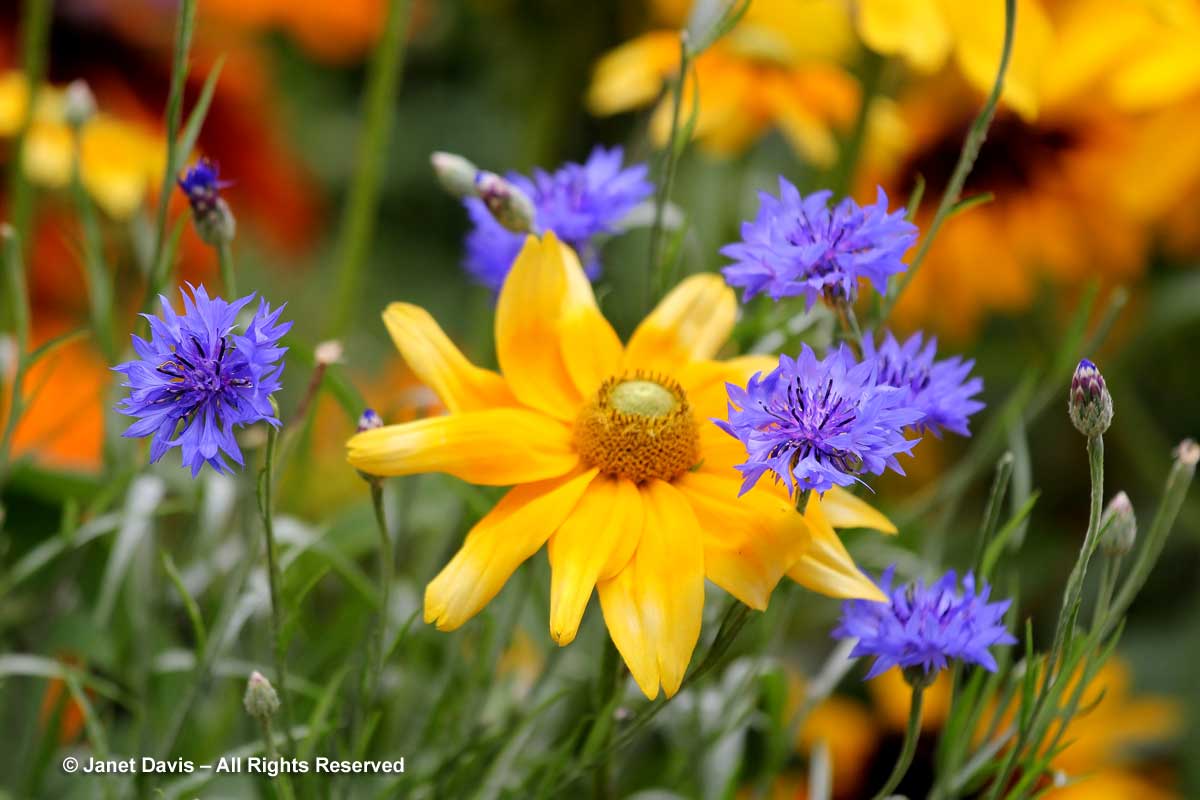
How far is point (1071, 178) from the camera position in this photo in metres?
0.60

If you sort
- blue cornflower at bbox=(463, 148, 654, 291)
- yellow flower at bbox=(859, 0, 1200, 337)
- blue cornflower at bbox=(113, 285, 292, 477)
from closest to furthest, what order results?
1. blue cornflower at bbox=(113, 285, 292, 477)
2. blue cornflower at bbox=(463, 148, 654, 291)
3. yellow flower at bbox=(859, 0, 1200, 337)

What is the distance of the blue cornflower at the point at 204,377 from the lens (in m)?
0.20

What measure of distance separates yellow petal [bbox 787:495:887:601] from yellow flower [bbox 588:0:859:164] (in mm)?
291

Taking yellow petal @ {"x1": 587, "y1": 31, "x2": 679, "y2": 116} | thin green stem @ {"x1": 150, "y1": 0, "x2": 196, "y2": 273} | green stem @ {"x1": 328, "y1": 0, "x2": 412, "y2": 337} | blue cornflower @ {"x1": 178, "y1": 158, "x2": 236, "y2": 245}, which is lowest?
blue cornflower @ {"x1": 178, "y1": 158, "x2": 236, "y2": 245}

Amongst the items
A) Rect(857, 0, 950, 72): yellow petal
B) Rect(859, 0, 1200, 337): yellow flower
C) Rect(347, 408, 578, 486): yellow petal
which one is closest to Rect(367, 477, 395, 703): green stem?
Rect(347, 408, 578, 486): yellow petal

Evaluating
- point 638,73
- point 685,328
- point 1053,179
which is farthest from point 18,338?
point 1053,179

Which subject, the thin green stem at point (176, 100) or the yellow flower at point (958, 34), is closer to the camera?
the thin green stem at point (176, 100)

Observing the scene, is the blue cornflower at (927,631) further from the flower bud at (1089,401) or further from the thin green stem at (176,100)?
the thin green stem at (176,100)

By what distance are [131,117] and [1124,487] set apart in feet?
→ 1.76

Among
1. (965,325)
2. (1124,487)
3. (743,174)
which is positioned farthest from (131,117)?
(1124,487)

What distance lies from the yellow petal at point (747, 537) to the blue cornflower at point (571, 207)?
88mm

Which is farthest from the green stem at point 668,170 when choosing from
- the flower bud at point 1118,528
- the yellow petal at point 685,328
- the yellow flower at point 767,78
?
the yellow flower at point 767,78

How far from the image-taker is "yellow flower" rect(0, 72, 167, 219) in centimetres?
48

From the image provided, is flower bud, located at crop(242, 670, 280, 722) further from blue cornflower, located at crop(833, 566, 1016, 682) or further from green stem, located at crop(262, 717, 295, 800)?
blue cornflower, located at crop(833, 566, 1016, 682)
